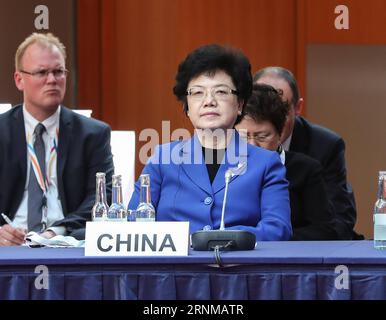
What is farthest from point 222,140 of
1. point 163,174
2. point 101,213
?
point 101,213

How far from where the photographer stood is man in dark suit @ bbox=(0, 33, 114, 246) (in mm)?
4109

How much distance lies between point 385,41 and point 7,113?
285cm

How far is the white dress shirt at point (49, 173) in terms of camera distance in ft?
13.5

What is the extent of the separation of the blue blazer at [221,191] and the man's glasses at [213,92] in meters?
0.14

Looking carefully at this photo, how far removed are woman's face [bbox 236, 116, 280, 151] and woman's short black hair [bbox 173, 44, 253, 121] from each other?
1.16ft

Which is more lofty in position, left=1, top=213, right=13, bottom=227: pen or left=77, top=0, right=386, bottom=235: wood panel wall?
left=77, top=0, right=386, bottom=235: wood panel wall

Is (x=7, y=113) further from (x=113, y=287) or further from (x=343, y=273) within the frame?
(x=343, y=273)

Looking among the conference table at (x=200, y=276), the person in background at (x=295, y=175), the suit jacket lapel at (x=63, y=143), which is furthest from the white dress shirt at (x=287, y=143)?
the conference table at (x=200, y=276)

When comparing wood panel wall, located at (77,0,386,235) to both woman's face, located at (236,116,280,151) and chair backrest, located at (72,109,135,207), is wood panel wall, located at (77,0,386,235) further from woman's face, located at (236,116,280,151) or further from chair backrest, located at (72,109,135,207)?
woman's face, located at (236,116,280,151)

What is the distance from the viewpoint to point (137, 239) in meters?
2.62

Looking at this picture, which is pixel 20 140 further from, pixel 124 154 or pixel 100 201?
pixel 100 201

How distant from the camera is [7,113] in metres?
4.28

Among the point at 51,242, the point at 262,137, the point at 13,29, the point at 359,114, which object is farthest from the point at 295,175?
the point at 359,114

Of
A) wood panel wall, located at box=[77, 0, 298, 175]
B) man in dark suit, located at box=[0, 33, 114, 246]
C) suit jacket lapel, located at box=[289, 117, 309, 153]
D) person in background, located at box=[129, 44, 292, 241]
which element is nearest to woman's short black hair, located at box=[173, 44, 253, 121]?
person in background, located at box=[129, 44, 292, 241]
